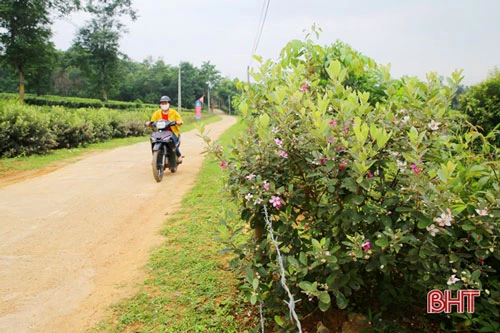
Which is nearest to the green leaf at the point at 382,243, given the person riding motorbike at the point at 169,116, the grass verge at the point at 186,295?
the grass verge at the point at 186,295

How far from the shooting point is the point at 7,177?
316 inches

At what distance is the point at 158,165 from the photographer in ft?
24.6

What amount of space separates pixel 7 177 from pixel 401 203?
8.55m

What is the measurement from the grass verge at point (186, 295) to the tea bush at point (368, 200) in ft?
1.34

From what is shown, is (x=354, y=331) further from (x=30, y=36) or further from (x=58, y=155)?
(x=30, y=36)

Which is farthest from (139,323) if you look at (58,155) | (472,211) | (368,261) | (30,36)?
(30,36)

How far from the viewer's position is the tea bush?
1.77 m

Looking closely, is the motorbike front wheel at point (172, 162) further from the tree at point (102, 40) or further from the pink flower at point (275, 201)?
the tree at point (102, 40)

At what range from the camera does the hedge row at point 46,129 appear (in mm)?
10086

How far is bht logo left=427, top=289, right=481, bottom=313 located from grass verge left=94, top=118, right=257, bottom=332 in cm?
116

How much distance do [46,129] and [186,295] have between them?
988 centimetres

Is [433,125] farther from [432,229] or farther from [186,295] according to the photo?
[186,295]

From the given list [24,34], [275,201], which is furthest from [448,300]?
[24,34]

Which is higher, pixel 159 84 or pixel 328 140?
pixel 159 84
